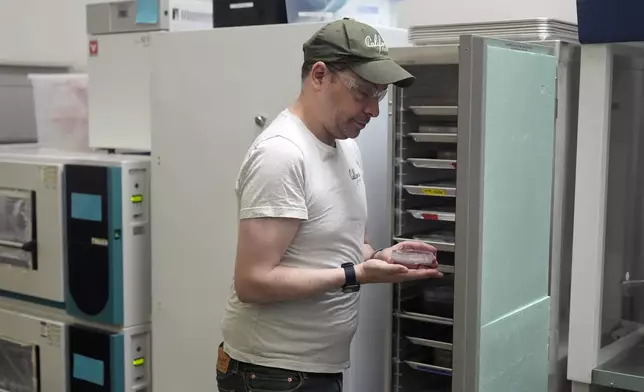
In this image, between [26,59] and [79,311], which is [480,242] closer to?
[79,311]

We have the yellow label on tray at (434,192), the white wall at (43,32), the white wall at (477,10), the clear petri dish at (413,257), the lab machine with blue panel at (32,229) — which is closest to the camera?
the clear petri dish at (413,257)

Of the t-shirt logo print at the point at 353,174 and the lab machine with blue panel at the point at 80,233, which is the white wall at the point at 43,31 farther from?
the t-shirt logo print at the point at 353,174

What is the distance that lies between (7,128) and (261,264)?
2.53 meters

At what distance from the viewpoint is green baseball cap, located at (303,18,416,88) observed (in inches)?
70.8

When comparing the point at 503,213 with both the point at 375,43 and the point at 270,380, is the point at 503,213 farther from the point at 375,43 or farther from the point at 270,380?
the point at 270,380

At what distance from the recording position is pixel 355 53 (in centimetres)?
179

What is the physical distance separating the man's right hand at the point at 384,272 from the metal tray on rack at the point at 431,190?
1.11ft

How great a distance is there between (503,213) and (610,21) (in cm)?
64

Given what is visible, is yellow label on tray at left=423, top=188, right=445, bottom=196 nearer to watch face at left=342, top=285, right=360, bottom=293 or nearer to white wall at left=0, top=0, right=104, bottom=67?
watch face at left=342, top=285, right=360, bottom=293

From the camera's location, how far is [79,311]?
2992 mm

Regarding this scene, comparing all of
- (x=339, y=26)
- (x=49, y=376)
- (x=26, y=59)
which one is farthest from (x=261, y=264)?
(x=26, y=59)

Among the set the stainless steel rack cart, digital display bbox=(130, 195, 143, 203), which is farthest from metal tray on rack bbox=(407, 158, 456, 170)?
digital display bbox=(130, 195, 143, 203)

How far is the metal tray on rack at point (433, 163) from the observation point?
2127mm

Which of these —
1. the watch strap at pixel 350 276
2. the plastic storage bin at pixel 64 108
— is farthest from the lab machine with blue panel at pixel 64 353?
the watch strap at pixel 350 276
